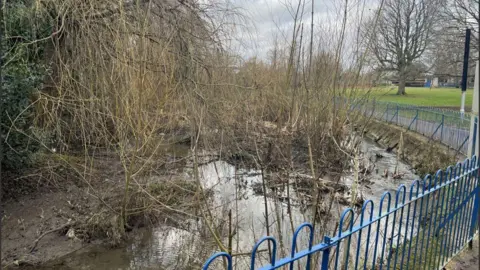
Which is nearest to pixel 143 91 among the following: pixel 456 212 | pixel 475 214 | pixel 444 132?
pixel 456 212

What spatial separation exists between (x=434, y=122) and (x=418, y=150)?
1.07 m

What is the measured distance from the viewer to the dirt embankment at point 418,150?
8.70m

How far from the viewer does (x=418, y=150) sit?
418 inches

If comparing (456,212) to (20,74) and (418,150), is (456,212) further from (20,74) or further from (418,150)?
(418,150)

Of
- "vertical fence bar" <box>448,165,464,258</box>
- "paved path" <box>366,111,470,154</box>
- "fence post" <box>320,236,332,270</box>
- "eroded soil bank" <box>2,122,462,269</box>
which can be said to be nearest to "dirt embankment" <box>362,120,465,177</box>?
"paved path" <box>366,111,470,154</box>

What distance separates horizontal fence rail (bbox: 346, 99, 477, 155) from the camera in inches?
333

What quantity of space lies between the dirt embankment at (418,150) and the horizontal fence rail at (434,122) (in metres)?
0.22

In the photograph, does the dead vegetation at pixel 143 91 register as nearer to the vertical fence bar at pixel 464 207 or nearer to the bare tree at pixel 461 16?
the vertical fence bar at pixel 464 207

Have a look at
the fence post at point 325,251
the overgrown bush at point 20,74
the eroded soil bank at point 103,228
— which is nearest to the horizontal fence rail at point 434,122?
the eroded soil bank at point 103,228

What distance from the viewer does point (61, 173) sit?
682cm

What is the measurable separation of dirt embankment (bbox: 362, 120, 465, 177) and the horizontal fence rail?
0.71 ft

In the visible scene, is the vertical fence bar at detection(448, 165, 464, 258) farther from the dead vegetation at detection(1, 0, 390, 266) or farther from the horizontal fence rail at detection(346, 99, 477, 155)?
the horizontal fence rail at detection(346, 99, 477, 155)

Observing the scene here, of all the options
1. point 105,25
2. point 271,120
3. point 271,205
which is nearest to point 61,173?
point 105,25

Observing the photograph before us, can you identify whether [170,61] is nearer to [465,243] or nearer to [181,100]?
[181,100]
